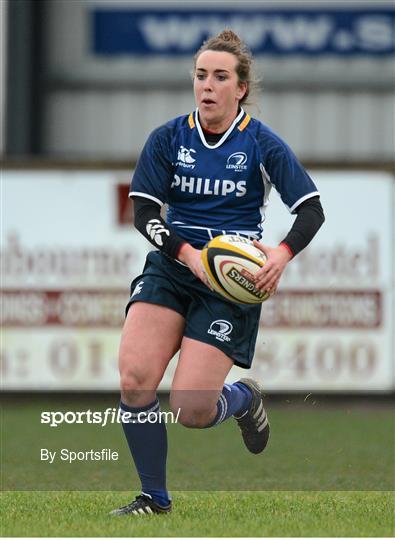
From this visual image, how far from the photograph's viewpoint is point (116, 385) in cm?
1195

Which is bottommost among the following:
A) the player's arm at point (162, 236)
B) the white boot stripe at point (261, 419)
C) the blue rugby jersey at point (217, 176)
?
the white boot stripe at point (261, 419)

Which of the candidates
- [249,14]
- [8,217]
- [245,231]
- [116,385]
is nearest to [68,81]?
[249,14]

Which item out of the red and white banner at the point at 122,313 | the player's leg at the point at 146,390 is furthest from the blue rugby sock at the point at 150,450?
the red and white banner at the point at 122,313

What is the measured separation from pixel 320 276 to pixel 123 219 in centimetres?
179

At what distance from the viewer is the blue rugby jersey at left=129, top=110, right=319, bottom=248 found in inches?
234

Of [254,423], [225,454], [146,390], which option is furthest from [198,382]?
[225,454]

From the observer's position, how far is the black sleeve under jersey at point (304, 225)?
589 cm

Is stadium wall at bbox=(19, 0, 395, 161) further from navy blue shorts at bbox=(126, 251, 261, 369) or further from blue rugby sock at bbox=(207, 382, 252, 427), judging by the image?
navy blue shorts at bbox=(126, 251, 261, 369)

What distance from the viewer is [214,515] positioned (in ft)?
18.9

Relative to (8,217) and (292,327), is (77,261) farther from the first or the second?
(292,327)

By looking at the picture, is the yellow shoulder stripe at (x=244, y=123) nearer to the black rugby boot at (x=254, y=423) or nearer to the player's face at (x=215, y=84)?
the player's face at (x=215, y=84)

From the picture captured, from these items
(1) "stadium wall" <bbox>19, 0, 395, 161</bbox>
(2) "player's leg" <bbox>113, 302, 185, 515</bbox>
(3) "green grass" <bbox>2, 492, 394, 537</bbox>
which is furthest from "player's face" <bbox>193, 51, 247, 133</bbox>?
(1) "stadium wall" <bbox>19, 0, 395, 161</bbox>

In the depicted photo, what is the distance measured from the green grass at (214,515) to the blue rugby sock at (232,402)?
15.3 inches

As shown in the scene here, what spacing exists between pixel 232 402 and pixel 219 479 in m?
1.24
